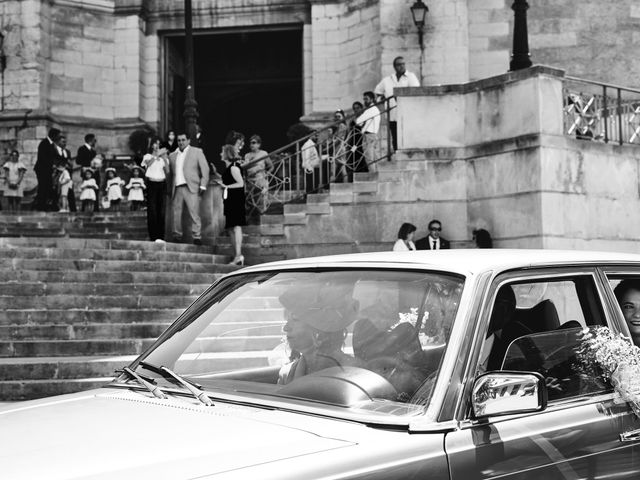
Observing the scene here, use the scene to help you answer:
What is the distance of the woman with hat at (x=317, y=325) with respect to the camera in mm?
3207

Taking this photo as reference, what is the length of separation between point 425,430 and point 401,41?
19.4 meters

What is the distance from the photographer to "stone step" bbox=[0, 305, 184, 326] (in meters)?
10.3

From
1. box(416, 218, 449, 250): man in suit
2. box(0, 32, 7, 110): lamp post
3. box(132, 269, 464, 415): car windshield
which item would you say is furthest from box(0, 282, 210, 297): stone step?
box(0, 32, 7, 110): lamp post

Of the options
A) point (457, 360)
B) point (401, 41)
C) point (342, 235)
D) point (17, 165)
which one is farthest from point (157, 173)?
point (457, 360)

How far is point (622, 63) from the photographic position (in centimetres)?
2119

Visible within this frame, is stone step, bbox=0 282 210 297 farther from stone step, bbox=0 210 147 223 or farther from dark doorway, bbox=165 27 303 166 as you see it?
dark doorway, bbox=165 27 303 166

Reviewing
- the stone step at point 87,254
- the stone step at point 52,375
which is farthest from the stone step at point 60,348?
the stone step at point 87,254

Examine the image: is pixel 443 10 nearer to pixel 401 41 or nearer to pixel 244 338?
pixel 401 41

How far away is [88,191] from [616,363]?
16769mm

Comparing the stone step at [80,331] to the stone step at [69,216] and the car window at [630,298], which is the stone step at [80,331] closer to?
the stone step at [69,216]

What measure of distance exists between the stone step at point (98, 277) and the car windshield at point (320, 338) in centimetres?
831

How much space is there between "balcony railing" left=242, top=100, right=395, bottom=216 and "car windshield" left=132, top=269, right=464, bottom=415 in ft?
37.8

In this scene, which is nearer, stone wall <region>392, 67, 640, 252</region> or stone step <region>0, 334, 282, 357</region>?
stone step <region>0, 334, 282, 357</region>

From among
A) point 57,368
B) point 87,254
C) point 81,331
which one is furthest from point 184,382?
point 87,254
